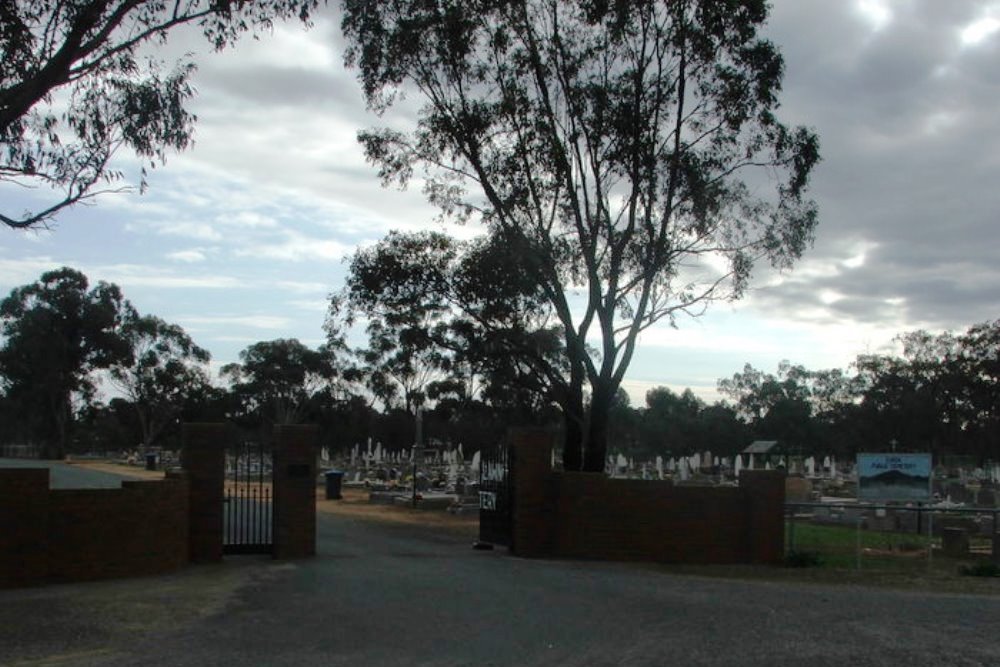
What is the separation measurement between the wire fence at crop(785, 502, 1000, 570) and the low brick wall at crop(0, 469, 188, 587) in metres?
10.4

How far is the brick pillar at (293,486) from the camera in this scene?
669 inches

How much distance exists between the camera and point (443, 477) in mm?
47531

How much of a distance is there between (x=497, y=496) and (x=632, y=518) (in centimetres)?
259

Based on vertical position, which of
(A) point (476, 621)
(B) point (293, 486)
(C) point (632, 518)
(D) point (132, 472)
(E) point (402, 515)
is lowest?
(D) point (132, 472)

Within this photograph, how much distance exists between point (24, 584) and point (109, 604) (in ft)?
6.58

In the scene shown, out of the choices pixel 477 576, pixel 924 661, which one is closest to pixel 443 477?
pixel 477 576

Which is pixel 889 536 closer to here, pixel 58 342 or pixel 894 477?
pixel 894 477

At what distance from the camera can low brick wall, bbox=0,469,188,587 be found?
13.6m

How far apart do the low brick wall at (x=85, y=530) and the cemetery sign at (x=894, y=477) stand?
11.9 metres

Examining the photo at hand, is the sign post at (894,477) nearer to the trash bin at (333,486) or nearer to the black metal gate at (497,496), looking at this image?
the black metal gate at (497,496)

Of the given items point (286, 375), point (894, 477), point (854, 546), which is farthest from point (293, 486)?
point (286, 375)

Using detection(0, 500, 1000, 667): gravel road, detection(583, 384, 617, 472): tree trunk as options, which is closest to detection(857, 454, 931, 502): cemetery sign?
detection(0, 500, 1000, 667): gravel road

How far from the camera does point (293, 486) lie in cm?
1697

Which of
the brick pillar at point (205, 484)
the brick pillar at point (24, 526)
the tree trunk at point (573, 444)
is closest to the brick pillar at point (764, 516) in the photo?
the tree trunk at point (573, 444)
